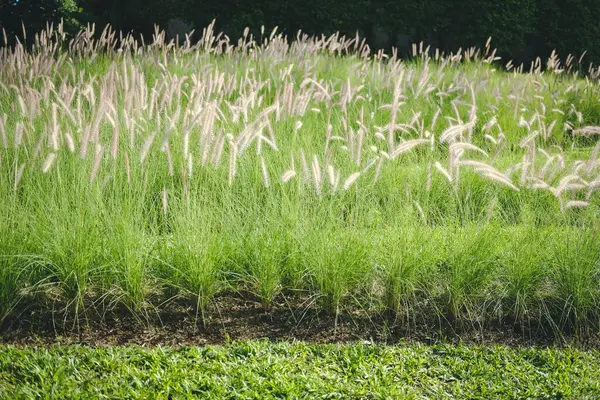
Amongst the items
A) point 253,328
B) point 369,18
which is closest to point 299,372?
point 253,328

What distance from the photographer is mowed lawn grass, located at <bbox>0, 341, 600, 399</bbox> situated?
2.61 meters

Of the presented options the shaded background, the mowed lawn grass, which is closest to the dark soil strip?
the mowed lawn grass

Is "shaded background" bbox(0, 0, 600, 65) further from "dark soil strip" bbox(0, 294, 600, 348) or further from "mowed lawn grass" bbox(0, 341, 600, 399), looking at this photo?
"mowed lawn grass" bbox(0, 341, 600, 399)

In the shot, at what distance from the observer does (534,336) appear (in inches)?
132

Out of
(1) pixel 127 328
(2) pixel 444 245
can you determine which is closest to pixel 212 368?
(1) pixel 127 328

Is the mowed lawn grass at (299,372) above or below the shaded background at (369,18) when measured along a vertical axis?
below

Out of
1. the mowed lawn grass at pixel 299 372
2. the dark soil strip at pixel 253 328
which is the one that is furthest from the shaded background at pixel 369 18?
the mowed lawn grass at pixel 299 372

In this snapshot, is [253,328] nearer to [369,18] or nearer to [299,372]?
[299,372]

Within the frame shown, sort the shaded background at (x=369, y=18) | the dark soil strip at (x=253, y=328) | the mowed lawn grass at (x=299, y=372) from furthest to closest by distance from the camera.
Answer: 1. the shaded background at (x=369, y=18)
2. the dark soil strip at (x=253, y=328)
3. the mowed lawn grass at (x=299, y=372)

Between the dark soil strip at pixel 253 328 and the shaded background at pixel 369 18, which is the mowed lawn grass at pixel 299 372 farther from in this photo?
the shaded background at pixel 369 18

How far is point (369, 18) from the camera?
1445 centimetres

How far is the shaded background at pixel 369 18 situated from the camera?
44.0ft

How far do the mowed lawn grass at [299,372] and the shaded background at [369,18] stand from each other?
1077 centimetres

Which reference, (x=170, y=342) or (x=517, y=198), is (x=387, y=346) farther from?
(x=517, y=198)
